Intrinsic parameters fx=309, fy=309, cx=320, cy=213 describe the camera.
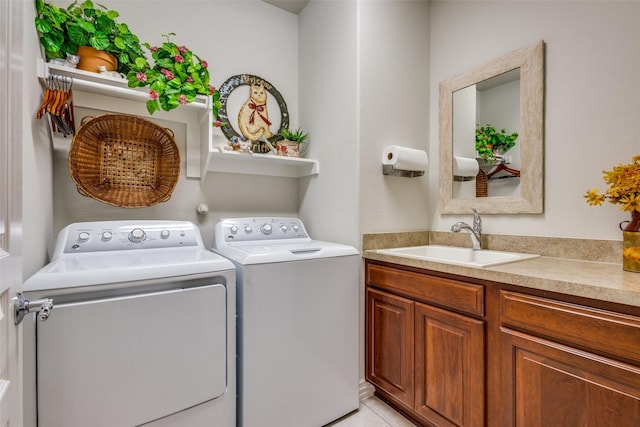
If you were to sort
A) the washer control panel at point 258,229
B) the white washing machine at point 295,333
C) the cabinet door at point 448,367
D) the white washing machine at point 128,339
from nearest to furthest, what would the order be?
the white washing machine at point 128,339, the cabinet door at point 448,367, the white washing machine at point 295,333, the washer control panel at point 258,229

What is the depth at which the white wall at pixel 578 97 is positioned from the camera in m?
1.40

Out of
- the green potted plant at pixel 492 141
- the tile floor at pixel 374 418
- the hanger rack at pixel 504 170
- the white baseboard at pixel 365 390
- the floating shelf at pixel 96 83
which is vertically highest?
the floating shelf at pixel 96 83

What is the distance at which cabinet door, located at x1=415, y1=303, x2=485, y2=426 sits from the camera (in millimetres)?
1305

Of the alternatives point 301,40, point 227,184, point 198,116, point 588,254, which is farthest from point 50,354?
point 301,40

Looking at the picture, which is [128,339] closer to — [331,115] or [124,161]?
[124,161]

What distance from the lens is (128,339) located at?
44.9 inches

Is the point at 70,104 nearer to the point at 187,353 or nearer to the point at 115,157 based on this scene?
the point at 115,157

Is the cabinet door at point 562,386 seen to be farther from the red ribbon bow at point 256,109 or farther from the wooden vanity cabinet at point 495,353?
the red ribbon bow at point 256,109

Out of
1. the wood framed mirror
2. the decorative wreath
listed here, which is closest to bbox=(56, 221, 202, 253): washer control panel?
the decorative wreath

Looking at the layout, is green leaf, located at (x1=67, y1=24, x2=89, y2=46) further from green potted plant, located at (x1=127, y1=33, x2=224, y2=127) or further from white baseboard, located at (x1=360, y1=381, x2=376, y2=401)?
white baseboard, located at (x1=360, y1=381, x2=376, y2=401)

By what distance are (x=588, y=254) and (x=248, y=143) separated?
76.9 inches

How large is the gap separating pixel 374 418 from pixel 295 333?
71 centimetres

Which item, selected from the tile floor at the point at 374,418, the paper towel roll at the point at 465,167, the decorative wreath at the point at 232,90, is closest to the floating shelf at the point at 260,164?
the decorative wreath at the point at 232,90

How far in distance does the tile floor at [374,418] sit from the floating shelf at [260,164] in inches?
59.5
